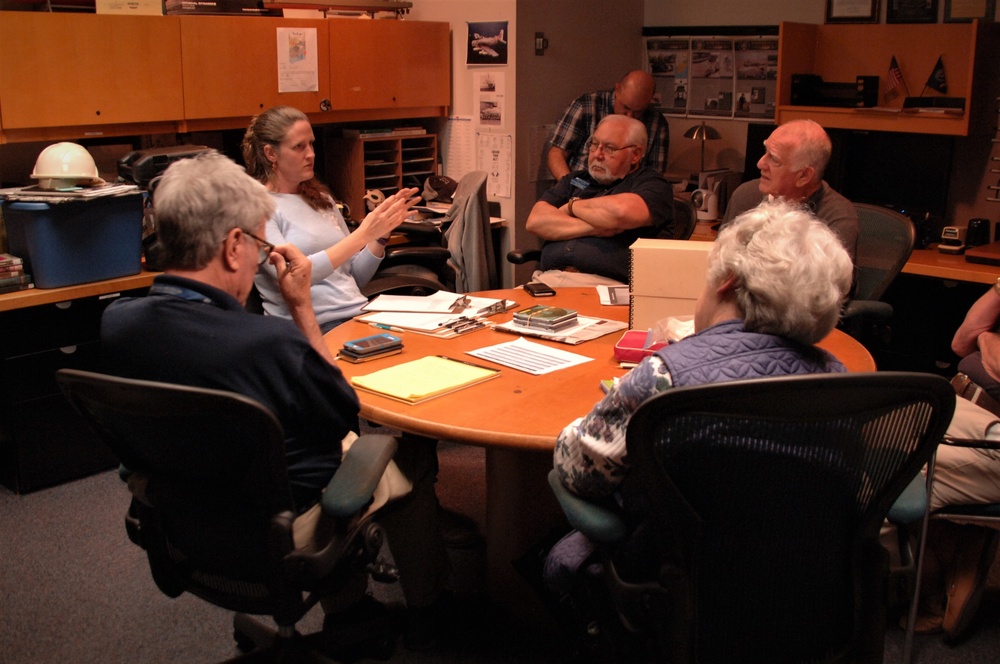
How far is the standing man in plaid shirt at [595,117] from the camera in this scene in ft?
15.8

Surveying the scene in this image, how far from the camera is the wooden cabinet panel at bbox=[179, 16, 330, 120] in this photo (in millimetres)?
3779

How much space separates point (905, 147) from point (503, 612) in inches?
119

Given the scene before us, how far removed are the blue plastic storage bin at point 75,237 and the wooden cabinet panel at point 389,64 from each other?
129 cm

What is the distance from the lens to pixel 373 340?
2543mm

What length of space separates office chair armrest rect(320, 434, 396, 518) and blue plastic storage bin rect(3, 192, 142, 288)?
6.13ft

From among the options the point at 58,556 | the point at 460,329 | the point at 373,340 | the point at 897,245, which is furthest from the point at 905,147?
the point at 58,556

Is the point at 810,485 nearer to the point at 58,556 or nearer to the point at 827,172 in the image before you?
the point at 58,556

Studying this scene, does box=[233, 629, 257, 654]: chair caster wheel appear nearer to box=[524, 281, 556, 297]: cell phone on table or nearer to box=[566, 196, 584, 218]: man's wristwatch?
box=[524, 281, 556, 297]: cell phone on table

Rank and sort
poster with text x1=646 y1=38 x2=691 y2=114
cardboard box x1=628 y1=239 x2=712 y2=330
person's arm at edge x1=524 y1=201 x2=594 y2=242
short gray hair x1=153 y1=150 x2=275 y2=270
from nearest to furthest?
short gray hair x1=153 y1=150 x2=275 y2=270 < cardboard box x1=628 y1=239 x2=712 y2=330 < person's arm at edge x1=524 y1=201 x2=594 y2=242 < poster with text x1=646 y1=38 x2=691 y2=114

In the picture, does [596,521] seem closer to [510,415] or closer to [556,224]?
[510,415]

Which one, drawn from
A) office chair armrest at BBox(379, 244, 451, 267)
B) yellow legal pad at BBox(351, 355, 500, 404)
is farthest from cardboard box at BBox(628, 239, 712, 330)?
office chair armrest at BBox(379, 244, 451, 267)

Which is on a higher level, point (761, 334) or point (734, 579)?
point (761, 334)

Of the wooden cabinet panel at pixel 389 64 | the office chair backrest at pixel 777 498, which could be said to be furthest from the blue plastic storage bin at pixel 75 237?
the office chair backrest at pixel 777 498

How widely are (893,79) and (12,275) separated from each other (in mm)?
3787
